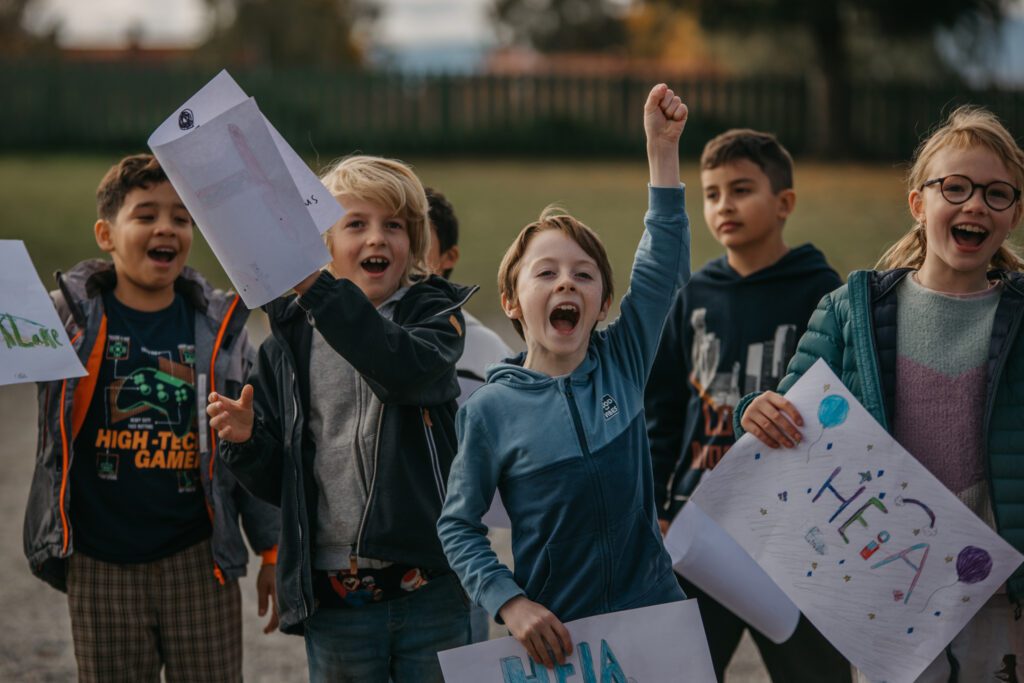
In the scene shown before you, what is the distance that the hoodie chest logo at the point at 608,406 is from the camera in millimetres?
2590

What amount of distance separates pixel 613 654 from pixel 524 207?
51.2ft

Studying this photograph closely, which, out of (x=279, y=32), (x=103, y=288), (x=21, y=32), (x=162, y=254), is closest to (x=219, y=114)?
(x=162, y=254)

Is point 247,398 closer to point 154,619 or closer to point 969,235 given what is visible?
point 154,619

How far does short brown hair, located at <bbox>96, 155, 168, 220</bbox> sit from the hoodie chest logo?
1.52 metres

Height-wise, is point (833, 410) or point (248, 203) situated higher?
point (248, 203)

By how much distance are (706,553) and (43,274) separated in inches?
410

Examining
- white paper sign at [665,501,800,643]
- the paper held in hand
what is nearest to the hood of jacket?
white paper sign at [665,501,800,643]

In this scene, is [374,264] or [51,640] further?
[51,640]

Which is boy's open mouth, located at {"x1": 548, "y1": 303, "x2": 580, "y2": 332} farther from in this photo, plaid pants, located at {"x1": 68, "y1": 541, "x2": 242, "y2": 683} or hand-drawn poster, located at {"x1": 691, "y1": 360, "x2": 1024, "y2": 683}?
plaid pants, located at {"x1": 68, "y1": 541, "x2": 242, "y2": 683}

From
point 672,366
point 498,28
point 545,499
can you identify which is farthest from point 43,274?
point 498,28

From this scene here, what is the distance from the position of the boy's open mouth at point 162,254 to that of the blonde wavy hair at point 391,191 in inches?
21.3

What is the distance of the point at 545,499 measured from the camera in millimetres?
2508

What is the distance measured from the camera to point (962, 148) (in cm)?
272

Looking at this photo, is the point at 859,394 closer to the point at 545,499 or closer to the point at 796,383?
the point at 796,383
